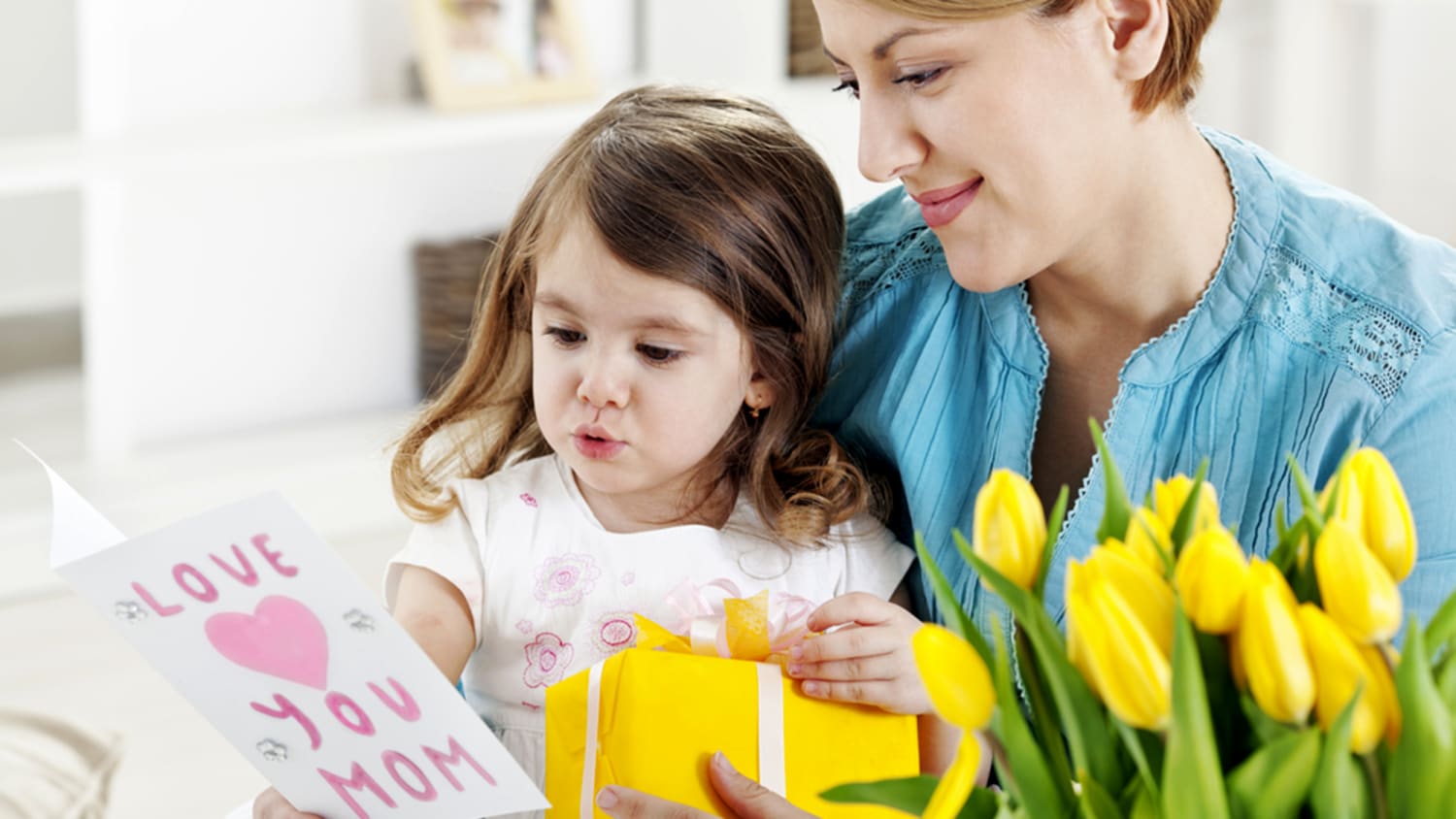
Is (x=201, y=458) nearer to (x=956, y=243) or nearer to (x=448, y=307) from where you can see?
(x=448, y=307)

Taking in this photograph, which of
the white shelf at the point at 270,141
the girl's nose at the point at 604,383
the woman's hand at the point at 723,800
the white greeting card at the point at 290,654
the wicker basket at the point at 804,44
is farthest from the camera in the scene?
the wicker basket at the point at 804,44

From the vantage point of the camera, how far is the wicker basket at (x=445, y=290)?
3516mm

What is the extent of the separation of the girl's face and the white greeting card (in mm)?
384

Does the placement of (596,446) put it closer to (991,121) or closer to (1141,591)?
(991,121)

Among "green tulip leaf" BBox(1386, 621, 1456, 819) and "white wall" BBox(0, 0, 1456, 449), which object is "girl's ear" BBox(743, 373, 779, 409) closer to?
"green tulip leaf" BBox(1386, 621, 1456, 819)

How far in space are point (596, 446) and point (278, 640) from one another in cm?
42

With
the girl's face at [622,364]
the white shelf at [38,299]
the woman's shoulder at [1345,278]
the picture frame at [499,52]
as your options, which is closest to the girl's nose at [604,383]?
the girl's face at [622,364]

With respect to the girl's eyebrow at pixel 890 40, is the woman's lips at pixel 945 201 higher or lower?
lower

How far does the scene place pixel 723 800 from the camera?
1201 millimetres

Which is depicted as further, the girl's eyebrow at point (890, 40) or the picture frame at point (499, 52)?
the picture frame at point (499, 52)

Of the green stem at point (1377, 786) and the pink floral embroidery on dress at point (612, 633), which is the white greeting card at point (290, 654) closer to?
the pink floral embroidery on dress at point (612, 633)

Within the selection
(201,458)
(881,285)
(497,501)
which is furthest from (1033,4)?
(201,458)

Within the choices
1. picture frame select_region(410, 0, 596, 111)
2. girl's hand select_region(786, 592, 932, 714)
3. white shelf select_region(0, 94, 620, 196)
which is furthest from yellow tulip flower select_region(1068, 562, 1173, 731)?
picture frame select_region(410, 0, 596, 111)

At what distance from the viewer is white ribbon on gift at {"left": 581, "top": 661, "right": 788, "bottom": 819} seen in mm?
1228
